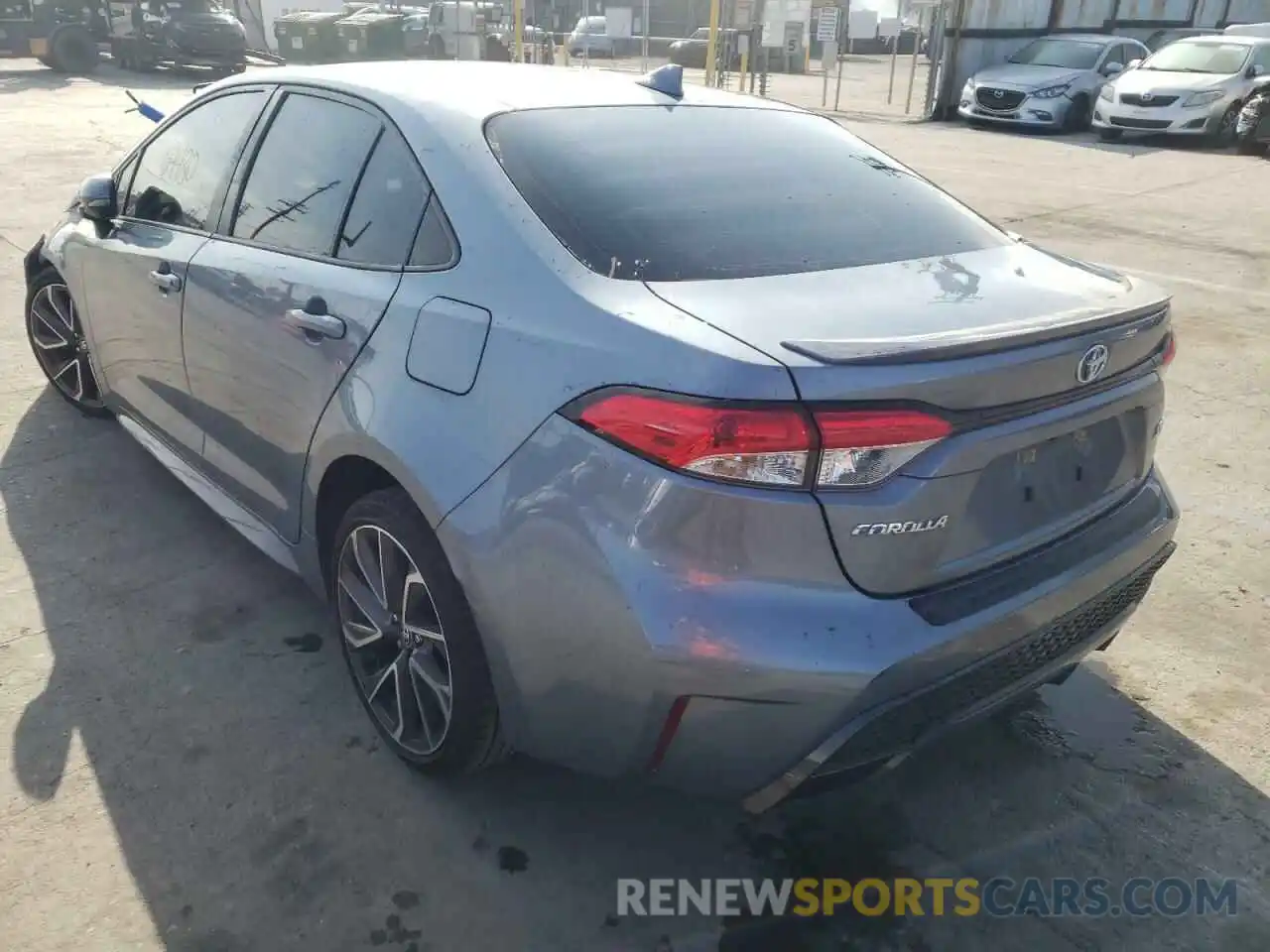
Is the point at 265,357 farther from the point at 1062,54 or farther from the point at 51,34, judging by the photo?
the point at 51,34

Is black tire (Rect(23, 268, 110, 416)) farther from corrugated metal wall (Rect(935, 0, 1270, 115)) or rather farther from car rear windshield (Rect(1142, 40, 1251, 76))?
corrugated metal wall (Rect(935, 0, 1270, 115))

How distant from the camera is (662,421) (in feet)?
5.89

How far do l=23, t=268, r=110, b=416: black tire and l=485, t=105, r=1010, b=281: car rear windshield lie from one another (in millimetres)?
2731

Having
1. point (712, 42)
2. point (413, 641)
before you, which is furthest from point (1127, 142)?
point (413, 641)

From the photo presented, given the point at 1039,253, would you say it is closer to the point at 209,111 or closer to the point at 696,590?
the point at 696,590

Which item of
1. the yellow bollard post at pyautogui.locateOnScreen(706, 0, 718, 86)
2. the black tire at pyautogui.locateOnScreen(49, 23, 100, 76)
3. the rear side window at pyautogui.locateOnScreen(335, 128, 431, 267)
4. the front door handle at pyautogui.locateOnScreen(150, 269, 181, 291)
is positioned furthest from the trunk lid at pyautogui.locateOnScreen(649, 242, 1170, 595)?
the black tire at pyautogui.locateOnScreen(49, 23, 100, 76)

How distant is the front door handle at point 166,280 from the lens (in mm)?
3188

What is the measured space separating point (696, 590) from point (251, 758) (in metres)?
1.43

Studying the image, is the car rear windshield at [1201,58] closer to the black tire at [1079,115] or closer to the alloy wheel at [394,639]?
the black tire at [1079,115]

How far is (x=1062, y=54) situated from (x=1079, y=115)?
54.5 inches

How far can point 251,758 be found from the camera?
2586 mm

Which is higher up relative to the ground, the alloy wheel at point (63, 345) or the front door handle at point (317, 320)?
the front door handle at point (317, 320)

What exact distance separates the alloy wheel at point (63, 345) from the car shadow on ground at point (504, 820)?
1624mm


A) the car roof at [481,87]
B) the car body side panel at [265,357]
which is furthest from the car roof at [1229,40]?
the car body side panel at [265,357]
